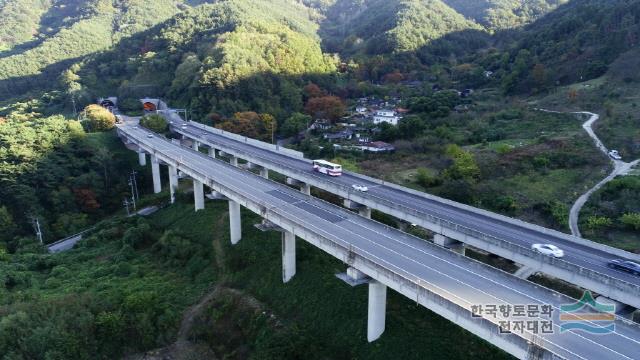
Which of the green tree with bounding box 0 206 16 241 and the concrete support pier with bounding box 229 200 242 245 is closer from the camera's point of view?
the concrete support pier with bounding box 229 200 242 245

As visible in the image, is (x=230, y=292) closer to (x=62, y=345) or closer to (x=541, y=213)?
(x=62, y=345)

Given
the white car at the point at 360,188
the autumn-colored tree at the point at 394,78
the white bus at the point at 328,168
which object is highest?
→ the autumn-colored tree at the point at 394,78

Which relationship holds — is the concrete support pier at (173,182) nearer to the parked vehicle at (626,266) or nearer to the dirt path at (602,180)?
the dirt path at (602,180)

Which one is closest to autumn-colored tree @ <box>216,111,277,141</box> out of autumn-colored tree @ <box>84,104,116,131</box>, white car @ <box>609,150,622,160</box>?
autumn-colored tree @ <box>84,104,116,131</box>

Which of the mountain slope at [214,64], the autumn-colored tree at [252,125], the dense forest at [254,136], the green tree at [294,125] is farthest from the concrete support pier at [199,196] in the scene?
the mountain slope at [214,64]

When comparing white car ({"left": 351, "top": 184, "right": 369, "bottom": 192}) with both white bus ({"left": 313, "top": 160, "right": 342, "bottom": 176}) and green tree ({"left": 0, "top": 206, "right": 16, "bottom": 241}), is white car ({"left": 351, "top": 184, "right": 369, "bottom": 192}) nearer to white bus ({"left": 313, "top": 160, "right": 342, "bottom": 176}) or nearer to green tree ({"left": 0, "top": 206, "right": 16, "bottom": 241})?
white bus ({"left": 313, "top": 160, "right": 342, "bottom": 176})
